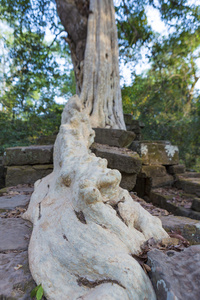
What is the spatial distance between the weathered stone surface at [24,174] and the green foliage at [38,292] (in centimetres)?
254

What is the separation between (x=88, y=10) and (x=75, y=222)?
6219 millimetres

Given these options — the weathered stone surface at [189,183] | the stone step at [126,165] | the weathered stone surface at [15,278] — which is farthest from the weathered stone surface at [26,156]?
the weathered stone surface at [189,183]

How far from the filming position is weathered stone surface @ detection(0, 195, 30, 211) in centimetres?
223

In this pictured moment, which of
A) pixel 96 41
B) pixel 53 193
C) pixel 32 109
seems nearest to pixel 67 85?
pixel 32 109

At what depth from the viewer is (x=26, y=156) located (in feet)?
11.3

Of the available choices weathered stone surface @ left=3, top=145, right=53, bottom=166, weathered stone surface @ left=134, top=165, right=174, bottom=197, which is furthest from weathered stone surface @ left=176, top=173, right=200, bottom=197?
weathered stone surface @ left=3, top=145, right=53, bottom=166

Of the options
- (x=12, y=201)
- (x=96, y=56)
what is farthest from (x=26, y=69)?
(x=12, y=201)

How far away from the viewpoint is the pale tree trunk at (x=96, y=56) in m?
4.80

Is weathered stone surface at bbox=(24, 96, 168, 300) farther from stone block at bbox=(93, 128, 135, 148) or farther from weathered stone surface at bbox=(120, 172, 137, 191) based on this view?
stone block at bbox=(93, 128, 135, 148)

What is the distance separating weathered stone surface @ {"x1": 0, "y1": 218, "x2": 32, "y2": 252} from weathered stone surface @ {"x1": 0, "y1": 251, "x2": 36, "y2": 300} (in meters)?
0.12

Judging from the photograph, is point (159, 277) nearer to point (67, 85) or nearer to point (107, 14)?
point (107, 14)

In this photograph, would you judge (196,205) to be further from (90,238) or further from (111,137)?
(90,238)

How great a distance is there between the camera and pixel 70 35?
590 cm

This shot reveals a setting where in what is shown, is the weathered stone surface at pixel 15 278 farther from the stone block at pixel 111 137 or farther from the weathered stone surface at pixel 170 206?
the stone block at pixel 111 137
